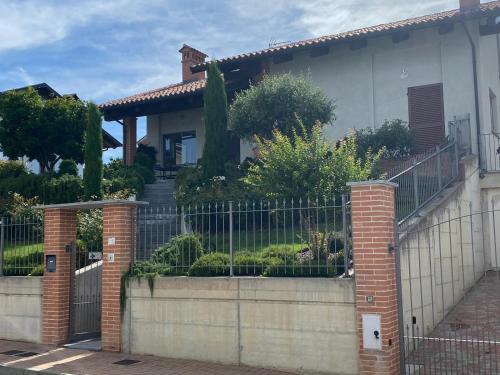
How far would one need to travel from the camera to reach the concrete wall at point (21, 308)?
392 inches

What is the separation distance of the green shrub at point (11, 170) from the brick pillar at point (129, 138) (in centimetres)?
396

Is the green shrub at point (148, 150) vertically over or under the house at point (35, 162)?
under

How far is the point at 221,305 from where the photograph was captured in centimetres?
809

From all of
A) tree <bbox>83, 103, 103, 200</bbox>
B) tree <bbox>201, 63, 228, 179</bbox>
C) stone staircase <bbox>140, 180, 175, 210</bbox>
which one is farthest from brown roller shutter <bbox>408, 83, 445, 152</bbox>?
tree <bbox>83, 103, 103, 200</bbox>

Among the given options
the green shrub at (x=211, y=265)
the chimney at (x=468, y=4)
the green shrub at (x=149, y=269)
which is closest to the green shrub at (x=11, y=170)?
the green shrub at (x=149, y=269)

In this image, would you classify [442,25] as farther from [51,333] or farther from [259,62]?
[51,333]

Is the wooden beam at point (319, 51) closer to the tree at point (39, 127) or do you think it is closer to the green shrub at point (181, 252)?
the tree at point (39, 127)

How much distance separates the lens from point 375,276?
6871 millimetres

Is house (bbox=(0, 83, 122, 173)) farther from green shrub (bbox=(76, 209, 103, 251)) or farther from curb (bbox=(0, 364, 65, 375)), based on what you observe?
curb (bbox=(0, 364, 65, 375))

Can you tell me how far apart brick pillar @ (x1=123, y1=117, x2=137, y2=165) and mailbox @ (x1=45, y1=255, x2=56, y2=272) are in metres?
12.2

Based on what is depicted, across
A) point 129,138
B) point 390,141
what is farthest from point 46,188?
point 390,141

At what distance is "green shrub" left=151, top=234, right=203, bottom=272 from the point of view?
29.3ft

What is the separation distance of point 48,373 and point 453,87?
12.6 metres

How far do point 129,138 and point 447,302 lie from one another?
51.2 ft
